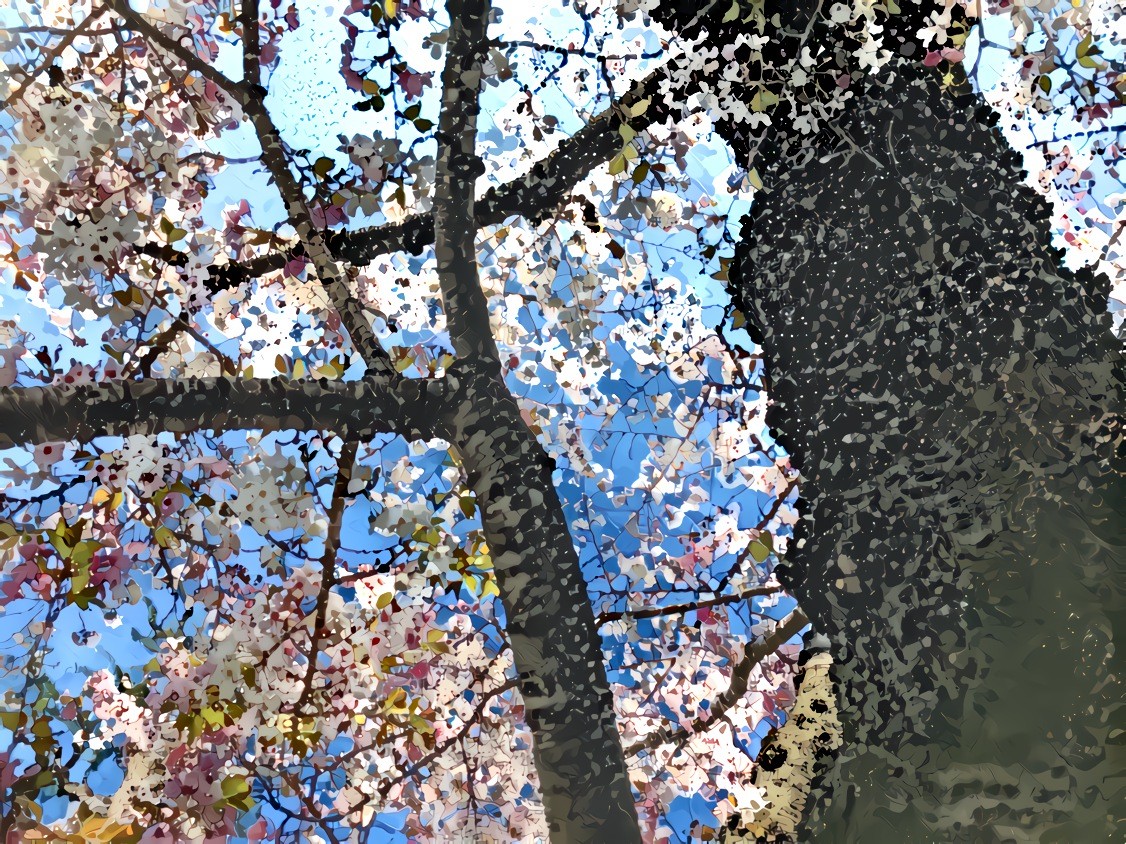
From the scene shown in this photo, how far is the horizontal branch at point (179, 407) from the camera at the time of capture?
168 centimetres

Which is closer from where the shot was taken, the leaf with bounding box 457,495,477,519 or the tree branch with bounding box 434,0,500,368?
the tree branch with bounding box 434,0,500,368

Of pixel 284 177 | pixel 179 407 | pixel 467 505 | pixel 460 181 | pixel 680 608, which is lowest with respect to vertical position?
pixel 680 608

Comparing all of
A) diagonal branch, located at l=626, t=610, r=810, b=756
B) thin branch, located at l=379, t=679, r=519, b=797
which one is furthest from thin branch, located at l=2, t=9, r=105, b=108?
diagonal branch, located at l=626, t=610, r=810, b=756

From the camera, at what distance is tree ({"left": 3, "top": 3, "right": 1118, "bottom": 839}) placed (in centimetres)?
141

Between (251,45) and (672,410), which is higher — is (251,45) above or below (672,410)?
above

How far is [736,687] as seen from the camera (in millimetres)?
2016

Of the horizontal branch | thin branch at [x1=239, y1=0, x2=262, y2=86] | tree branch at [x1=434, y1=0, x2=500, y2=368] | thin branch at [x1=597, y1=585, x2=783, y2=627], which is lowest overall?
thin branch at [x1=597, y1=585, x2=783, y2=627]

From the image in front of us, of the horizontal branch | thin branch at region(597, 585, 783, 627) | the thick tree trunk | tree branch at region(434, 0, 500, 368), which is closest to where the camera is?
the thick tree trunk

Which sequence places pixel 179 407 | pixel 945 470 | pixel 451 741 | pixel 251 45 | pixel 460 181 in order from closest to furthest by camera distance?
pixel 945 470
pixel 179 407
pixel 460 181
pixel 251 45
pixel 451 741

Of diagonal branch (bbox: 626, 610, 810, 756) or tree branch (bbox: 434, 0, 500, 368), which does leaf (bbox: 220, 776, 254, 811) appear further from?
tree branch (bbox: 434, 0, 500, 368)

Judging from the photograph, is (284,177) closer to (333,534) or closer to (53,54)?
(53,54)

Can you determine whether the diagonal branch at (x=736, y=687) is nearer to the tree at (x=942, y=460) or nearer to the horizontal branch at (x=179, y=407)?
the tree at (x=942, y=460)

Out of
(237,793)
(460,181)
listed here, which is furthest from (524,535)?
(237,793)

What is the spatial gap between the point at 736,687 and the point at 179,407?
143 cm
